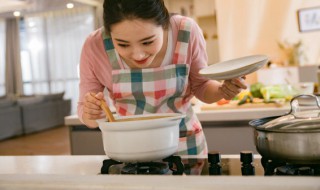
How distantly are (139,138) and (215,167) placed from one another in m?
0.17

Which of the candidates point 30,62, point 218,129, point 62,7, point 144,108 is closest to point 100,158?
point 144,108

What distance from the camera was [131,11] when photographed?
0.94 metres

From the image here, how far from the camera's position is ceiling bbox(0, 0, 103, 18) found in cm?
807

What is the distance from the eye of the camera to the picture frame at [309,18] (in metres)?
5.99

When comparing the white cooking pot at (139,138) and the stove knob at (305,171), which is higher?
the white cooking pot at (139,138)

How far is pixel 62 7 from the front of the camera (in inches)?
344

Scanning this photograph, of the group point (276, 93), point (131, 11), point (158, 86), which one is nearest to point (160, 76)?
point (158, 86)

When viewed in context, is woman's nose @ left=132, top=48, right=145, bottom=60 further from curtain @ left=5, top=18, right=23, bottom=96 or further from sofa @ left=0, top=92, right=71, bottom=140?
curtain @ left=5, top=18, right=23, bottom=96

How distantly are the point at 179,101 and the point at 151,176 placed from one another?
0.54m

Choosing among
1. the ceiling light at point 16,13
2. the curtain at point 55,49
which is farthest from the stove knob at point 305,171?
the ceiling light at point 16,13

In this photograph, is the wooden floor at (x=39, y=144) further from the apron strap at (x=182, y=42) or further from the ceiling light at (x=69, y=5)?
the apron strap at (x=182, y=42)

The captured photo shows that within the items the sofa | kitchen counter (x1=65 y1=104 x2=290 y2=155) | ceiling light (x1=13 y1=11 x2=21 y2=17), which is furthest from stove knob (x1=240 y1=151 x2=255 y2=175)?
ceiling light (x1=13 y1=11 x2=21 y2=17)

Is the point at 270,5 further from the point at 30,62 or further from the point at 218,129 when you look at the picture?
the point at 30,62

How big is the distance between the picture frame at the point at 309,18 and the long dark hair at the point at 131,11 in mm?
5576
